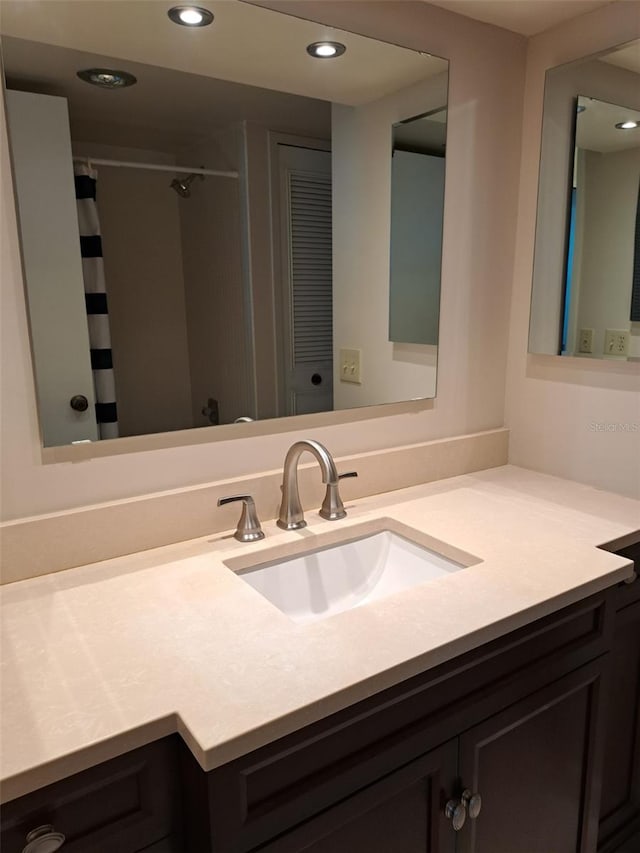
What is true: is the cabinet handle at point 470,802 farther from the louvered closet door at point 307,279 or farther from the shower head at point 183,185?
the shower head at point 183,185

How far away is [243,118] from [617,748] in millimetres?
1720

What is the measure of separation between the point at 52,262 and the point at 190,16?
57cm

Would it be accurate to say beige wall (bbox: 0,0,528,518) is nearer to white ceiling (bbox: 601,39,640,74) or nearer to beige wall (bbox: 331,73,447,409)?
beige wall (bbox: 331,73,447,409)

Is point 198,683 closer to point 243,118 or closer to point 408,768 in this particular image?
point 408,768

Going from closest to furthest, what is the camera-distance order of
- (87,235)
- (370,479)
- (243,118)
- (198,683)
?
(198,683)
(87,235)
(243,118)
(370,479)

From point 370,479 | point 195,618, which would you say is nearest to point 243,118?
point 370,479

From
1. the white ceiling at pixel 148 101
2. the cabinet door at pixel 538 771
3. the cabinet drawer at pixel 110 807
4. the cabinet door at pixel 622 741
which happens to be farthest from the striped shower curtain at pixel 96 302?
the cabinet door at pixel 622 741

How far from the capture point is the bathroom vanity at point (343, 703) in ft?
2.54

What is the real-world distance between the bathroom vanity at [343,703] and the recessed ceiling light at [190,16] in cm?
106

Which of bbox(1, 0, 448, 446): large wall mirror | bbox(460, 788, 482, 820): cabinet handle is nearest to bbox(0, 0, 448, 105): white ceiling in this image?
bbox(1, 0, 448, 446): large wall mirror

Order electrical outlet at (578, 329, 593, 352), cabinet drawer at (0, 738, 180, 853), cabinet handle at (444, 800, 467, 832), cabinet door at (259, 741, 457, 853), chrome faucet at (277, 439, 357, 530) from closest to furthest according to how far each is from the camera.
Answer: cabinet drawer at (0, 738, 180, 853) < cabinet door at (259, 741, 457, 853) < cabinet handle at (444, 800, 467, 832) < chrome faucet at (277, 439, 357, 530) < electrical outlet at (578, 329, 593, 352)

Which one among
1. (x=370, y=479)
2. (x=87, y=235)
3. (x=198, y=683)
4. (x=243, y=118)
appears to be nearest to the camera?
(x=198, y=683)

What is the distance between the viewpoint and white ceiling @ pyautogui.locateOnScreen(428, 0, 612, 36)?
1.48 m

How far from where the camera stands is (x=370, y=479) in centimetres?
158
